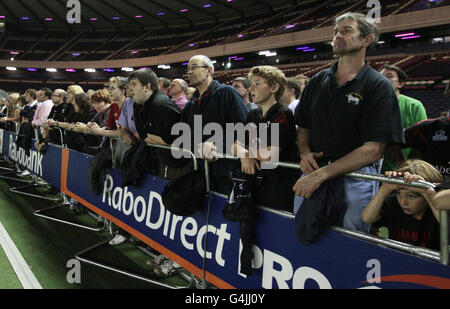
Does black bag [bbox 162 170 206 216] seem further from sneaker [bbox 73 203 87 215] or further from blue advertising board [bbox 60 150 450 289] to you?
sneaker [bbox 73 203 87 215]

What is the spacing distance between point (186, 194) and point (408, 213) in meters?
1.33

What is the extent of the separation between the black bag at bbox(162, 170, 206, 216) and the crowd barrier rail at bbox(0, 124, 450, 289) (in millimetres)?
70

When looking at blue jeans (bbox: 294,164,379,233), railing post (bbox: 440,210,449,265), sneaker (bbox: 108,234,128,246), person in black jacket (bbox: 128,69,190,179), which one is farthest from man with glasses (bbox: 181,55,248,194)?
sneaker (bbox: 108,234,128,246)

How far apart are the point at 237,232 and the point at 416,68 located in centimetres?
1854

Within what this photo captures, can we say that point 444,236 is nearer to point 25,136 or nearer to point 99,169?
point 99,169

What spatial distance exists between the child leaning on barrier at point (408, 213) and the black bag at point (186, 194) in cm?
109

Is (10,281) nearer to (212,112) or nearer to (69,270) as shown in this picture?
(69,270)

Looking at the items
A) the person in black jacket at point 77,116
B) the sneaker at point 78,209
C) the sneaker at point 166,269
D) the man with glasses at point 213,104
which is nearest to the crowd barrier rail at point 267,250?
the sneaker at point 166,269

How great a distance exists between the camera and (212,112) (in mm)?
2428

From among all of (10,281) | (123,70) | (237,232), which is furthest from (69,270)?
(123,70)

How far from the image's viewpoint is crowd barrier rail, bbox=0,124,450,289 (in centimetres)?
123

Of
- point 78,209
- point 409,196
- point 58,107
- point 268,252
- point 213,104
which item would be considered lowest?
point 78,209

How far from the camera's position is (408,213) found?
4.97ft

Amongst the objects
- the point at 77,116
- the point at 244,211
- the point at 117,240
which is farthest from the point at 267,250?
the point at 77,116
